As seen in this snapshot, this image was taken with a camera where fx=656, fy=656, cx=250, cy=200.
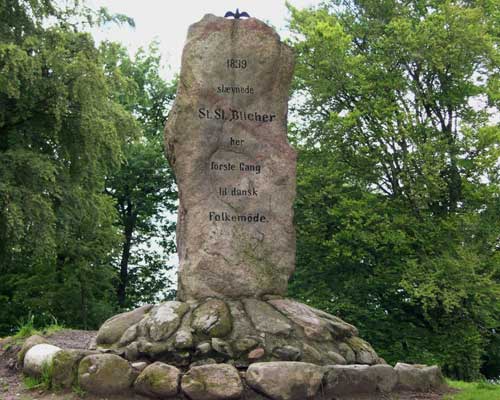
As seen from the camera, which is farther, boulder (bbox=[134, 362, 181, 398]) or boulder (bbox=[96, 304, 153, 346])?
boulder (bbox=[96, 304, 153, 346])

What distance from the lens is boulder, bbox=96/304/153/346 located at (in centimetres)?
790

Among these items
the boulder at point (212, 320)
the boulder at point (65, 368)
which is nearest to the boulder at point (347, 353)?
the boulder at point (212, 320)

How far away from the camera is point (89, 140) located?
1728cm

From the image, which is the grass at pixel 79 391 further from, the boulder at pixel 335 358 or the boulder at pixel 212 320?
the boulder at pixel 335 358

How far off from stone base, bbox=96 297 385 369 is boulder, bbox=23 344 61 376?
0.59 meters

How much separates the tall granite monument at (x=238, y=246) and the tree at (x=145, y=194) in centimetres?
1700

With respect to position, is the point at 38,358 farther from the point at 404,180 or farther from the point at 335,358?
the point at 404,180

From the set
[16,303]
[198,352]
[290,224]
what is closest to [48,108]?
[16,303]

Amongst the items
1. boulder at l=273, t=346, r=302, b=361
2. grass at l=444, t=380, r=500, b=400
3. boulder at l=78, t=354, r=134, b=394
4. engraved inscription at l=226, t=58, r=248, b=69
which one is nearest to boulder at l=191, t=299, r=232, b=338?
boulder at l=273, t=346, r=302, b=361

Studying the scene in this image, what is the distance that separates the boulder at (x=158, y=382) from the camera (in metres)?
6.66

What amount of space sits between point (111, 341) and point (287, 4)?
15.8 meters

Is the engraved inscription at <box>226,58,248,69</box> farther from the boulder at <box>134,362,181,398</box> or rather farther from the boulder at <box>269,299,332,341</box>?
the boulder at <box>134,362,181,398</box>

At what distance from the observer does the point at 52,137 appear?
59.3 ft

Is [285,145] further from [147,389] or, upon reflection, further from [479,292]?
[479,292]
